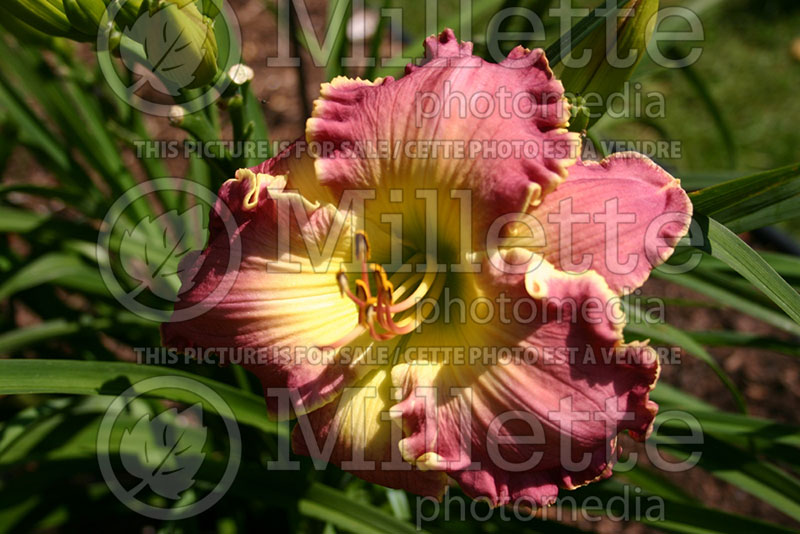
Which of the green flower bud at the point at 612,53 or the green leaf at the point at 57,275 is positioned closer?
the green flower bud at the point at 612,53

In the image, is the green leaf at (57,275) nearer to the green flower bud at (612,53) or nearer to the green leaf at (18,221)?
the green leaf at (18,221)

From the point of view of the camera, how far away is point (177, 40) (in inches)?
24.8

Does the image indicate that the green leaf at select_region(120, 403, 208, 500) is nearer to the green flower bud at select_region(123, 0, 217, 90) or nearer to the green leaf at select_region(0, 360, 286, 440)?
the green leaf at select_region(0, 360, 286, 440)

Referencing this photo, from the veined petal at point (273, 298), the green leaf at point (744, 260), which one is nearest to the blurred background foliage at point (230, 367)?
the green leaf at point (744, 260)

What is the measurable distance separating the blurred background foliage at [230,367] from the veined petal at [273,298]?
131 millimetres

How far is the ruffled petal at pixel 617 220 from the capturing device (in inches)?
22.9

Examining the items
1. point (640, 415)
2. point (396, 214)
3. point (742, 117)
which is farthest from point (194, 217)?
point (742, 117)

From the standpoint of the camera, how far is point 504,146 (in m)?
0.58

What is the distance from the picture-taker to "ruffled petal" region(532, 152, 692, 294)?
22.9 inches

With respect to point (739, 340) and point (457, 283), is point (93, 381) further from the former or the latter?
point (739, 340)

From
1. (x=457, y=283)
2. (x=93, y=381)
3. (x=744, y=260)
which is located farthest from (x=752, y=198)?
(x=93, y=381)

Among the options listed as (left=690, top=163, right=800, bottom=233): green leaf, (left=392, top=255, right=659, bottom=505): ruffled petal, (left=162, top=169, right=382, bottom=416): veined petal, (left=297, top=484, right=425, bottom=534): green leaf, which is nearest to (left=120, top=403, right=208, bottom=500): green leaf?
(left=297, top=484, right=425, bottom=534): green leaf

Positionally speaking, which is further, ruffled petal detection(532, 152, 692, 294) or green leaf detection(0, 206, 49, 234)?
green leaf detection(0, 206, 49, 234)

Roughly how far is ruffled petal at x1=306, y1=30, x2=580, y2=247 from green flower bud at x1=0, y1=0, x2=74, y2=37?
0.92 ft
